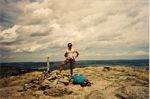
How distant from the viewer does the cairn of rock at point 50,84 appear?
5234mm

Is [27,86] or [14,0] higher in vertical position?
[14,0]

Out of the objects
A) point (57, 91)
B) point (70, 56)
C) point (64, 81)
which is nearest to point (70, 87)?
point (64, 81)

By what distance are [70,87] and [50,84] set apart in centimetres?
39

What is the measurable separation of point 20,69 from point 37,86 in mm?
1859

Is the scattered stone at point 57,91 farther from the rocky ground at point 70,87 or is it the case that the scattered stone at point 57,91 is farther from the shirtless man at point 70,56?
the shirtless man at point 70,56

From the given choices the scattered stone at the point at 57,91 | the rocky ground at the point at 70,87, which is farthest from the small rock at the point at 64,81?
the scattered stone at the point at 57,91

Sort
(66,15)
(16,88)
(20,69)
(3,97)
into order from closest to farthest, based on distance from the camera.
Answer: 1. (3,97)
2. (16,88)
3. (66,15)
4. (20,69)

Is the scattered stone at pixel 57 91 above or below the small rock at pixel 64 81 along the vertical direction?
below

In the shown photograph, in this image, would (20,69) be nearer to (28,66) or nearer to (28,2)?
(28,66)

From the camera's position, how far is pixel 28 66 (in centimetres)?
721

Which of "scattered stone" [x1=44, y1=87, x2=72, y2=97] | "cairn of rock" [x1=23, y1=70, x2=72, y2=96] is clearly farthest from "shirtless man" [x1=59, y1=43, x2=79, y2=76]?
"scattered stone" [x1=44, y1=87, x2=72, y2=97]

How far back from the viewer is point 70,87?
5.43 metres

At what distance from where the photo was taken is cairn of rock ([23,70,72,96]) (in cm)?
523

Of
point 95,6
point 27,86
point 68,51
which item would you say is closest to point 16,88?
point 27,86
